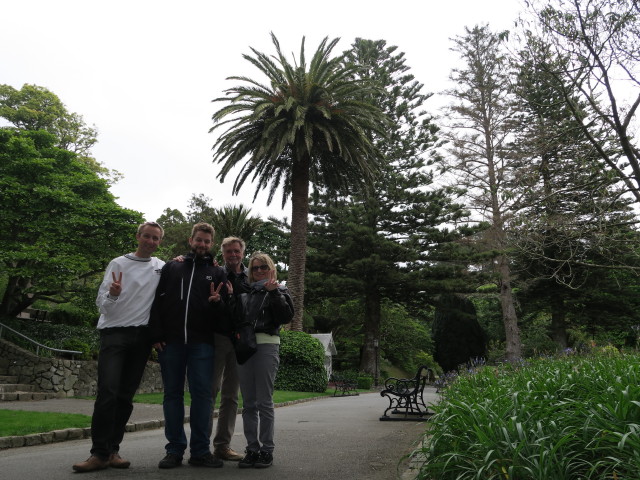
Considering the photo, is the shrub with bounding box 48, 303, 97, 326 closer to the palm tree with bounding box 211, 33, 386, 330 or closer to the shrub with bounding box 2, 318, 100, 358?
the shrub with bounding box 2, 318, 100, 358

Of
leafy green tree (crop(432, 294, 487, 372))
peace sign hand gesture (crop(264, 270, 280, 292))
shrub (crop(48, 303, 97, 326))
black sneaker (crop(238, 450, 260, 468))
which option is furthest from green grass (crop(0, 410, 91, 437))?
leafy green tree (crop(432, 294, 487, 372))

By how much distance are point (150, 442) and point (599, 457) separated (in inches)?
181

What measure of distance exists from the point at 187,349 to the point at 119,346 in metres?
0.53

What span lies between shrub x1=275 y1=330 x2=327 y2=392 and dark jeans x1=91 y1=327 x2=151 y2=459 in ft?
52.4

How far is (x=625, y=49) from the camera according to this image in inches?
338

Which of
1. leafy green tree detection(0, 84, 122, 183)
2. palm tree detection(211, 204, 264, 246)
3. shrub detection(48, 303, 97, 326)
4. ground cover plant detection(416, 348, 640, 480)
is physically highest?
leafy green tree detection(0, 84, 122, 183)

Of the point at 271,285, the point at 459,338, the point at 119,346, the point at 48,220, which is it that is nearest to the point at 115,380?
the point at 119,346

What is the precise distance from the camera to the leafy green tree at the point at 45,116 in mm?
28355

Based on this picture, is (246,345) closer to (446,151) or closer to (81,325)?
(81,325)

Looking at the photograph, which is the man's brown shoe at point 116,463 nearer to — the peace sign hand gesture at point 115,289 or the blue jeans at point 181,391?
the blue jeans at point 181,391

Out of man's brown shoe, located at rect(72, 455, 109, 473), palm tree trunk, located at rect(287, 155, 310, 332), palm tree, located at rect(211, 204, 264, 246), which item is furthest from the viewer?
palm tree, located at rect(211, 204, 264, 246)

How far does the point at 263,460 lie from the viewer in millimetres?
4215

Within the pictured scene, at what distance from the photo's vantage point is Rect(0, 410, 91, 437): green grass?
646cm

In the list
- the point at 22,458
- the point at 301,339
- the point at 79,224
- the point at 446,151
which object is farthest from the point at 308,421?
the point at 446,151
